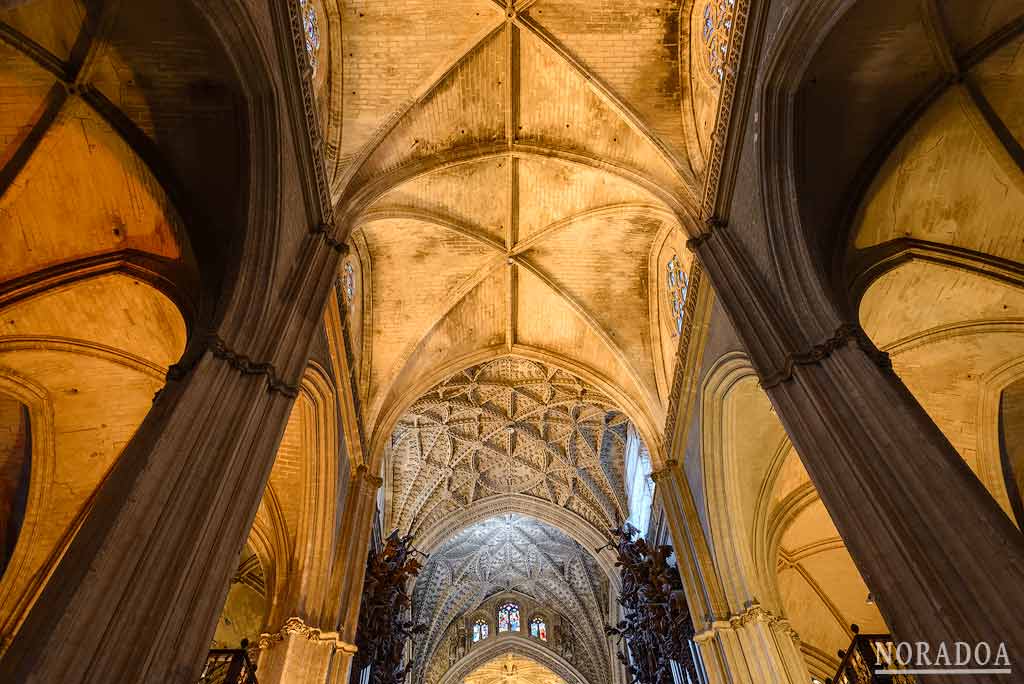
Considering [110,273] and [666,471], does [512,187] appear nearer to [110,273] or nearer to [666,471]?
[666,471]

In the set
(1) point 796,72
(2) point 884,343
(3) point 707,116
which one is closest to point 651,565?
(2) point 884,343

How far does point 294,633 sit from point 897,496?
21.6 ft

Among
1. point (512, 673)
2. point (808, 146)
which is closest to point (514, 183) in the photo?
point (808, 146)

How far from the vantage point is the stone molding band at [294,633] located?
766 cm

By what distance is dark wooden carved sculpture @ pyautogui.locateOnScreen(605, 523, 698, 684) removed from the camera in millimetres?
10297

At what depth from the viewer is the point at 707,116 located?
29.3ft

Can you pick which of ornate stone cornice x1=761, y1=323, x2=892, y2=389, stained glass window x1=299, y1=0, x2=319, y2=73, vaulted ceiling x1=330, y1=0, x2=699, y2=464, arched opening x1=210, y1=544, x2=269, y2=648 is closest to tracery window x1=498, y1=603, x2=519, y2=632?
arched opening x1=210, y1=544, x2=269, y2=648

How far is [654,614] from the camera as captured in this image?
36.0ft

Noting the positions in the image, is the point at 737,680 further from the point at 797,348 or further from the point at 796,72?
the point at 796,72

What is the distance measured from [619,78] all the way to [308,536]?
7.79 meters

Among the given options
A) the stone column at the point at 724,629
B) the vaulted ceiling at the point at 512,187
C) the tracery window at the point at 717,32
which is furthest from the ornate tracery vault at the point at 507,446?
the tracery window at the point at 717,32

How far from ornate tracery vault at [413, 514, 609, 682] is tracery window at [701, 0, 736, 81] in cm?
1404

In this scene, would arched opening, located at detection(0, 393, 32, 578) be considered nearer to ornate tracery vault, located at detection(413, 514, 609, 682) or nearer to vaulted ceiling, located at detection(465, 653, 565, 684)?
ornate tracery vault, located at detection(413, 514, 609, 682)

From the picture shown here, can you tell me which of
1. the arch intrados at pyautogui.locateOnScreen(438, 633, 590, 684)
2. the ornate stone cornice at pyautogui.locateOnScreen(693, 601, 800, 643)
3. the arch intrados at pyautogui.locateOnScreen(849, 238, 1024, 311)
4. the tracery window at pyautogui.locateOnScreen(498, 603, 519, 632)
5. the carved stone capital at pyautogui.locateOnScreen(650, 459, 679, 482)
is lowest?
the ornate stone cornice at pyautogui.locateOnScreen(693, 601, 800, 643)
